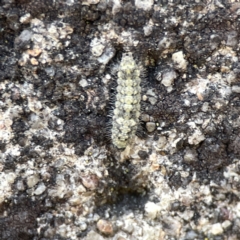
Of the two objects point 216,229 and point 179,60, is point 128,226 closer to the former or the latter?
point 216,229

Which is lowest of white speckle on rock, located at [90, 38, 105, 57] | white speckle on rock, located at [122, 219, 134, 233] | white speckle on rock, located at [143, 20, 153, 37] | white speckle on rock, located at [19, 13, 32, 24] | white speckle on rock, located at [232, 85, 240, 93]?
white speckle on rock, located at [122, 219, 134, 233]

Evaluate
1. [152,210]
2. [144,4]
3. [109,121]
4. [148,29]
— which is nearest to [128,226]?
[152,210]

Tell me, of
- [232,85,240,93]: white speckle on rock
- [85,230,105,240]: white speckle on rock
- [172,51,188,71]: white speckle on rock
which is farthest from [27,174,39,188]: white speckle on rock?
[232,85,240,93]: white speckle on rock

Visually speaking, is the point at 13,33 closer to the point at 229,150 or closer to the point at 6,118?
the point at 6,118

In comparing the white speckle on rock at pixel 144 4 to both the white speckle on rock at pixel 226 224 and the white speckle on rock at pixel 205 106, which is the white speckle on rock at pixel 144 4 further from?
the white speckle on rock at pixel 226 224

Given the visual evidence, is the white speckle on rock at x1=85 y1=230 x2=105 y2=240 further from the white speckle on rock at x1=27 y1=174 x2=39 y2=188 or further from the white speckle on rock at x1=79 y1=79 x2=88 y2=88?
the white speckle on rock at x1=79 y1=79 x2=88 y2=88
